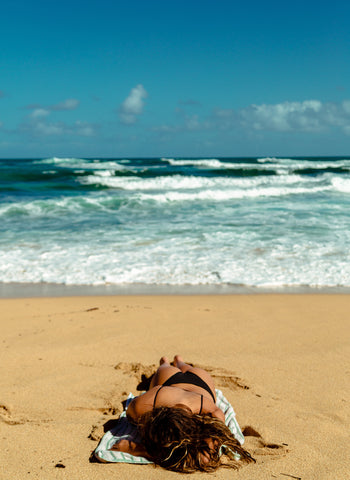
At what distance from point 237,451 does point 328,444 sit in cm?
59

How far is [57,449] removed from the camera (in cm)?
242

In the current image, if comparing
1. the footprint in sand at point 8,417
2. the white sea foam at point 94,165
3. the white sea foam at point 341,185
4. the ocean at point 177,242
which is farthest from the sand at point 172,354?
the white sea foam at point 94,165

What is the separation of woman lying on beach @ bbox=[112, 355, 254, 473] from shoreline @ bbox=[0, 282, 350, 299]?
10.8 feet

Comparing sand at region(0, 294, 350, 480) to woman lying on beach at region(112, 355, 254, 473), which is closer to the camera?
woman lying on beach at region(112, 355, 254, 473)

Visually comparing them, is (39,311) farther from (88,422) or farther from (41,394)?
(88,422)

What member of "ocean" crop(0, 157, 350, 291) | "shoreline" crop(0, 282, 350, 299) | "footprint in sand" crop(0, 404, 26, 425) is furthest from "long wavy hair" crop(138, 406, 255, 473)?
"ocean" crop(0, 157, 350, 291)

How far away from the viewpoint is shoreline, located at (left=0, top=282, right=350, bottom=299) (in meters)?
5.87

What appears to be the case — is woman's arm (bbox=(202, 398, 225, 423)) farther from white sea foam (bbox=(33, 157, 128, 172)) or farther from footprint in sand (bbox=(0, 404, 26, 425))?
white sea foam (bbox=(33, 157, 128, 172))

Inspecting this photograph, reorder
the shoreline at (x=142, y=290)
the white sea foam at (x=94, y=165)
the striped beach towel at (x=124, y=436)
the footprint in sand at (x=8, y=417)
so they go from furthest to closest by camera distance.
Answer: the white sea foam at (x=94, y=165) < the shoreline at (x=142, y=290) < the footprint in sand at (x=8, y=417) < the striped beach towel at (x=124, y=436)

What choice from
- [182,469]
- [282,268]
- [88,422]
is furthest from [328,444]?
[282,268]

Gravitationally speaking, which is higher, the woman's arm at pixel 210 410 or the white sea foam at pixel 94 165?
the white sea foam at pixel 94 165

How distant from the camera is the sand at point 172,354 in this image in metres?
2.35

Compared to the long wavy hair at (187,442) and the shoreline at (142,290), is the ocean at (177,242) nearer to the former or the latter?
the shoreline at (142,290)

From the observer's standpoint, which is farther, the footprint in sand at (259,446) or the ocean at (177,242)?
the ocean at (177,242)
